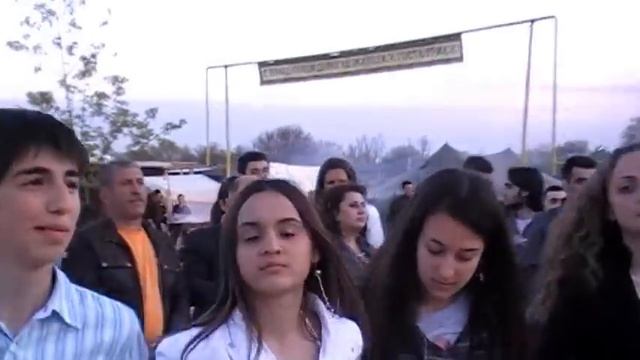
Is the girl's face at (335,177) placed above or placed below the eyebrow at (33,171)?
below

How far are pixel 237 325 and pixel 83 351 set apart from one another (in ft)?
1.51

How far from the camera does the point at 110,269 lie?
16.7ft

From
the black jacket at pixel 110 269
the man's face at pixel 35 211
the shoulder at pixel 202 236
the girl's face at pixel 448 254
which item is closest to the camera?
the man's face at pixel 35 211

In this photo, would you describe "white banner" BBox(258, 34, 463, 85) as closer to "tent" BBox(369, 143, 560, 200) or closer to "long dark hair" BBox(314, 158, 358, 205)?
"tent" BBox(369, 143, 560, 200)

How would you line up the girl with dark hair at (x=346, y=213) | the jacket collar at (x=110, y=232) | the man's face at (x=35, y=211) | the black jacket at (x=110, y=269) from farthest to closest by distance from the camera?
1. the girl with dark hair at (x=346, y=213)
2. the jacket collar at (x=110, y=232)
3. the black jacket at (x=110, y=269)
4. the man's face at (x=35, y=211)

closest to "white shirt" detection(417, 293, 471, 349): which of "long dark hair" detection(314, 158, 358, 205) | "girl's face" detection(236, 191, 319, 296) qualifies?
"girl's face" detection(236, 191, 319, 296)

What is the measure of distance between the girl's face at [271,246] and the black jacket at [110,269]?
2.64 metres

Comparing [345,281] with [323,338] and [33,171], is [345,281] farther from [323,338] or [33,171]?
[33,171]

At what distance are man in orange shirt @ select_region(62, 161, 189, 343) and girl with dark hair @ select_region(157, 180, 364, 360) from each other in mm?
2598

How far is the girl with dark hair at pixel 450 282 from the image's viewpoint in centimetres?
270

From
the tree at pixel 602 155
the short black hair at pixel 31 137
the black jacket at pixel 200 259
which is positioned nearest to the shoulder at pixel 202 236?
the black jacket at pixel 200 259

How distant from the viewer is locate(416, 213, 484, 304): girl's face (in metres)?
2.68

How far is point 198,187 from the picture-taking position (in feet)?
79.0

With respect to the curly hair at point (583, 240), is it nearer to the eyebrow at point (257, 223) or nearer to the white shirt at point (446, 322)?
the white shirt at point (446, 322)
